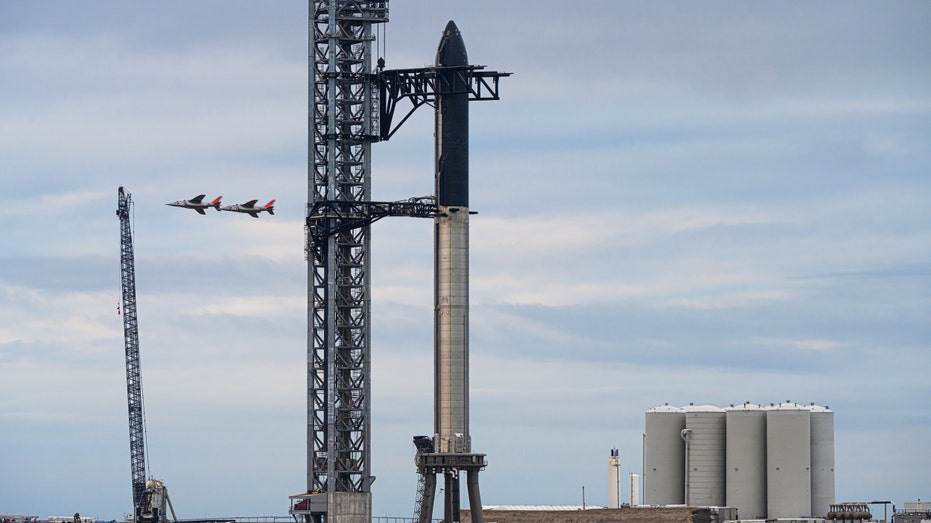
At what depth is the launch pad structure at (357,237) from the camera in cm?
15625

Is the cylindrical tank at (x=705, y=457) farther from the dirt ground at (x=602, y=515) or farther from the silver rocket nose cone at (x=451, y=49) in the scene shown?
the silver rocket nose cone at (x=451, y=49)

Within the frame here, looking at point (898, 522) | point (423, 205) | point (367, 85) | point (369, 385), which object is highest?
point (367, 85)

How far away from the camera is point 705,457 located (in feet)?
598

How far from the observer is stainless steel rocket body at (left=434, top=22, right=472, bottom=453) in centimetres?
15500

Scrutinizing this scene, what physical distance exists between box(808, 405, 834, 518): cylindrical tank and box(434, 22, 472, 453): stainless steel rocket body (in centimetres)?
4136

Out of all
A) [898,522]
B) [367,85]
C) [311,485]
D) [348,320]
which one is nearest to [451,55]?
[367,85]

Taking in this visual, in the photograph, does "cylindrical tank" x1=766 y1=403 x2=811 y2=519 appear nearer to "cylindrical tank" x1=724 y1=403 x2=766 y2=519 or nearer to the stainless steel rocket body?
"cylindrical tank" x1=724 y1=403 x2=766 y2=519

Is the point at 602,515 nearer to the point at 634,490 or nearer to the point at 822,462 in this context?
the point at 634,490

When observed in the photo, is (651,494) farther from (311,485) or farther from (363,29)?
(363,29)

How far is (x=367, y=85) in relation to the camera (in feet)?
526

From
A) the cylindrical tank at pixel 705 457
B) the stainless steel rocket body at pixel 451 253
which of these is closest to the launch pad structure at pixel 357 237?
the stainless steel rocket body at pixel 451 253

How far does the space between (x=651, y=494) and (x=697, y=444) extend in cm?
787

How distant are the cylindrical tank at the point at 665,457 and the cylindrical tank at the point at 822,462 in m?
13.9

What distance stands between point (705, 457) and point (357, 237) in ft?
153
